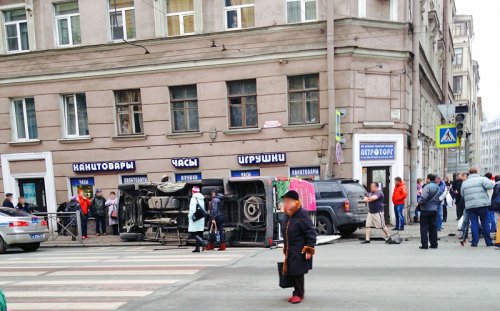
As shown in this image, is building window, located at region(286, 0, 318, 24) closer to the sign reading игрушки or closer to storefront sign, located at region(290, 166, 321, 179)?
the sign reading игрушки

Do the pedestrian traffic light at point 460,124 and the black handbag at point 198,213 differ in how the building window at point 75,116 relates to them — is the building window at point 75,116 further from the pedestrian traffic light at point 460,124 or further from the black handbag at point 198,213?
the pedestrian traffic light at point 460,124

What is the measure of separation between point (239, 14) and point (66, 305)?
12.8 metres

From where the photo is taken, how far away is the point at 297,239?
5410mm

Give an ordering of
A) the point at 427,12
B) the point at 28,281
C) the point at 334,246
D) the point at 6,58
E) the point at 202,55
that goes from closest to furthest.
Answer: the point at 28,281, the point at 334,246, the point at 202,55, the point at 6,58, the point at 427,12

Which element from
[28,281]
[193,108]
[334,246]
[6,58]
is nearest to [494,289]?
[334,246]

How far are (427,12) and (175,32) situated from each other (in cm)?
1308

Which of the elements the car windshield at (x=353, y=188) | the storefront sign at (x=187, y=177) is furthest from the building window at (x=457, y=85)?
the car windshield at (x=353, y=188)

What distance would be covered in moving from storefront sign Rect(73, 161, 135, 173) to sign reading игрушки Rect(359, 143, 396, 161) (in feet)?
30.9

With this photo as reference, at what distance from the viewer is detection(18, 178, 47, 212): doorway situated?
716 inches

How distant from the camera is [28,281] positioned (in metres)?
7.81

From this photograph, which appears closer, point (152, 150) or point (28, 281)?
point (28, 281)

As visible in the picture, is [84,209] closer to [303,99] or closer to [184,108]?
[184,108]

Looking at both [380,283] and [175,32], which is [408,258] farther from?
[175,32]

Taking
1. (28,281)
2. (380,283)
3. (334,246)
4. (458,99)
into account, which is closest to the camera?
(380,283)
